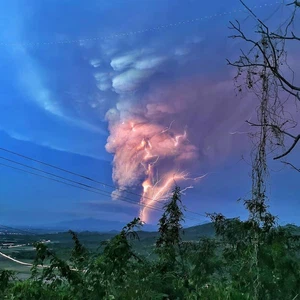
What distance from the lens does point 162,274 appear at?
387 cm

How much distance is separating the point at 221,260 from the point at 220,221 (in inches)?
47.7

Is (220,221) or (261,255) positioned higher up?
(220,221)

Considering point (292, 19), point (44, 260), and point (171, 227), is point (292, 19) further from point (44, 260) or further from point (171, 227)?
point (171, 227)

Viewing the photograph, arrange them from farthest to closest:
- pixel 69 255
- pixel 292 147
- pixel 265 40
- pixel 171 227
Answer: pixel 171 227, pixel 69 255, pixel 265 40, pixel 292 147

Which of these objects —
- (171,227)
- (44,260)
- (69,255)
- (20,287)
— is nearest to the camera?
(20,287)

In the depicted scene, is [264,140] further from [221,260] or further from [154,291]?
[221,260]

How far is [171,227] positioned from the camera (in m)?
7.14

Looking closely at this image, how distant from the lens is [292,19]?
2578mm

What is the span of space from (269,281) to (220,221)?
2.34 m

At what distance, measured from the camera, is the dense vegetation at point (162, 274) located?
10.9 ft

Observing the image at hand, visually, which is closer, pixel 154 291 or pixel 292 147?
pixel 292 147

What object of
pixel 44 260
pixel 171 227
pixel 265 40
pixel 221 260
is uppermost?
pixel 265 40

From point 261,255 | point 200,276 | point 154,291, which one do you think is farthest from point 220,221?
point 154,291

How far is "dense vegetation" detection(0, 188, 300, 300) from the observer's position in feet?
10.9
